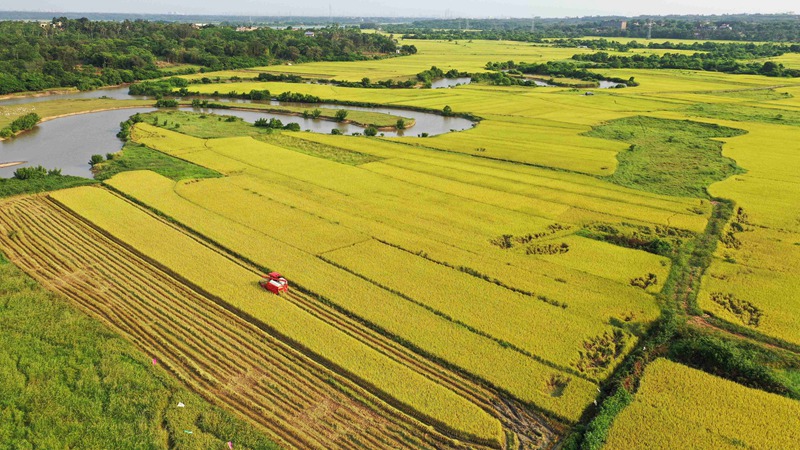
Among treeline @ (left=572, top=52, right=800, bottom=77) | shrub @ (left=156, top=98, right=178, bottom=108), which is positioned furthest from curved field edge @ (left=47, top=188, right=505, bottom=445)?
treeline @ (left=572, top=52, right=800, bottom=77)

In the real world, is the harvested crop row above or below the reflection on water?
below

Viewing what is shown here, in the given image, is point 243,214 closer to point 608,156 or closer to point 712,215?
point 712,215

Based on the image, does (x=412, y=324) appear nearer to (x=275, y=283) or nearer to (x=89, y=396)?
(x=275, y=283)

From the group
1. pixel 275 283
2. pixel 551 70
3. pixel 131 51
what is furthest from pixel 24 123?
pixel 551 70

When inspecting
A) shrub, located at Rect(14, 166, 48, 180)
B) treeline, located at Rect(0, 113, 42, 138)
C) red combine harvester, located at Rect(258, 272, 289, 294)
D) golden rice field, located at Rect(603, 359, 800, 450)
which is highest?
treeline, located at Rect(0, 113, 42, 138)

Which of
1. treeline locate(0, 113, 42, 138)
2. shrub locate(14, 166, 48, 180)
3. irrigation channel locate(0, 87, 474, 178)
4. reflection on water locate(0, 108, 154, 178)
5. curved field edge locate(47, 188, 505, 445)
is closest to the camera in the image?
curved field edge locate(47, 188, 505, 445)

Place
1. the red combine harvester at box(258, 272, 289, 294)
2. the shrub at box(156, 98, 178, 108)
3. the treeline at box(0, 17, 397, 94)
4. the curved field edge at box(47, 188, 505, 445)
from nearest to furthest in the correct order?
1. the curved field edge at box(47, 188, 505, 445)
2. the red combine harvester at box(258, 272, 289, 294)
3. the shrub at box(156, 98, 178, 108)
4. the treeline at box(0, 17, 397, 94)

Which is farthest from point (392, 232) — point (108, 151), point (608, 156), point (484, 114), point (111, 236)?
point (484, 114)

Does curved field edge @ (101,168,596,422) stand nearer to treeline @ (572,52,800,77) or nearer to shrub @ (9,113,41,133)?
shrub @ (9,113,41,133)
